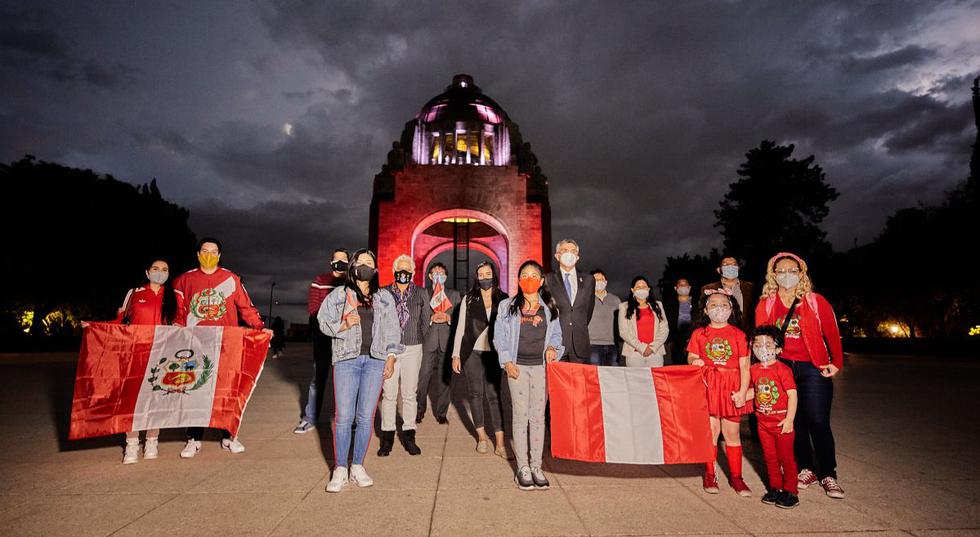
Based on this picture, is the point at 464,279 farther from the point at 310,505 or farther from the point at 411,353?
the point at 310,505

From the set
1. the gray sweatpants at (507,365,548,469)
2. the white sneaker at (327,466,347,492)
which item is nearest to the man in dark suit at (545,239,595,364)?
the gray sweatpants at (507,365,548,469)

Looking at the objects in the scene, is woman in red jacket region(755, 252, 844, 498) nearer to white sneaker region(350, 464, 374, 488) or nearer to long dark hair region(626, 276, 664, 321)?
long dark hair region(626, 276, 664, 321)

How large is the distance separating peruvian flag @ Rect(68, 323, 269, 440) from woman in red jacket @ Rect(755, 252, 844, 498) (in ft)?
17.1

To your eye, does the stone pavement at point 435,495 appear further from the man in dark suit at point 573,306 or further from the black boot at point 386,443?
the man in dark suit at point 573,306

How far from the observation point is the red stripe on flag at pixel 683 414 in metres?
3.99

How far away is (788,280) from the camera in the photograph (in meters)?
4.26

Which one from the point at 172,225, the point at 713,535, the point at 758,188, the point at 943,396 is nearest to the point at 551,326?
the point at 713,535

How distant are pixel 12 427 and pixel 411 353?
547 cm

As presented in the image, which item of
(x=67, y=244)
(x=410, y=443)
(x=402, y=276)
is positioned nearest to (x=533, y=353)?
(x=410, y=443)

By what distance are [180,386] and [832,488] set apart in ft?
19.9

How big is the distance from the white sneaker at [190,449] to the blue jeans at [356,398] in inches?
79.0

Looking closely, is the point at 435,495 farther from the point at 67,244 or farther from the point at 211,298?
the point at 67,244

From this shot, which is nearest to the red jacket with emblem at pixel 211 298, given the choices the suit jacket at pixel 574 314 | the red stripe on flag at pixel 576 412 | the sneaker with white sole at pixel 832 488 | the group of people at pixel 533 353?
the group of people at pixel 533 353

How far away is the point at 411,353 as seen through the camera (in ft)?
18.1
